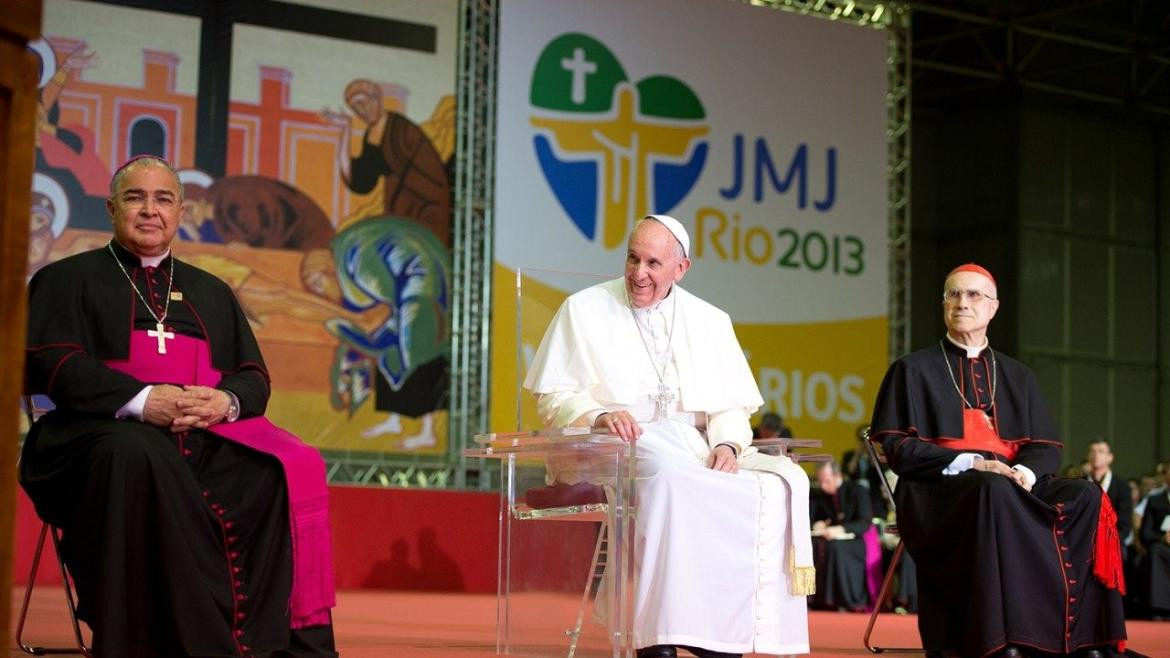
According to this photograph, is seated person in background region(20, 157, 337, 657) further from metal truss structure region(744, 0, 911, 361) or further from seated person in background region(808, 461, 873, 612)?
metal truss structure region(744, 0, 911, 361)

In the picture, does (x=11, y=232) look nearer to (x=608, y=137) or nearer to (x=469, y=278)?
(x=469, y=278)

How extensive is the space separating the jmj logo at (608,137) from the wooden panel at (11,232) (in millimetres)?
7604

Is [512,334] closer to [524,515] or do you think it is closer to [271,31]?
[271,31]

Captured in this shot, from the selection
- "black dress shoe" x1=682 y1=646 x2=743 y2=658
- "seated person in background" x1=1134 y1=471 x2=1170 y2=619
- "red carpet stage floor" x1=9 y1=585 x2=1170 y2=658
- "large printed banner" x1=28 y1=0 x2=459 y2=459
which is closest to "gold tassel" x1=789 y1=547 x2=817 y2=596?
"black dress shoe" x1=682 y1=646 x2=743 y2=658

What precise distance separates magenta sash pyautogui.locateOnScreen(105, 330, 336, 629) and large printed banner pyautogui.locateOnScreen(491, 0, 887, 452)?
545 centimetres

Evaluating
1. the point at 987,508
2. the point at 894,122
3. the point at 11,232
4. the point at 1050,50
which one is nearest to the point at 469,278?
the point at 894,122

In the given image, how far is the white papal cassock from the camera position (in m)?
3.82

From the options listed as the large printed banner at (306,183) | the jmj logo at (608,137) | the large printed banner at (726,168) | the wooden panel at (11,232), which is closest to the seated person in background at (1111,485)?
the large printed banner at (726,168)

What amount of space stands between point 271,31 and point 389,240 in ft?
4.47

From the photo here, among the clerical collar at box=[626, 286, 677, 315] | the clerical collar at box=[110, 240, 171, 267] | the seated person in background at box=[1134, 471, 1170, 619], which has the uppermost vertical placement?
the clerical collar at box=[110, 240, 171, 267]

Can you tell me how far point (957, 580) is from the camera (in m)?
4.49

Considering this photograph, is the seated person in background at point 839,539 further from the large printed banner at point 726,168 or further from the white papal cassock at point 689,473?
the white papal cassock at point 689,473

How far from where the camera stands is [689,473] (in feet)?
12.6

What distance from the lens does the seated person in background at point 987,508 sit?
4363 mm
